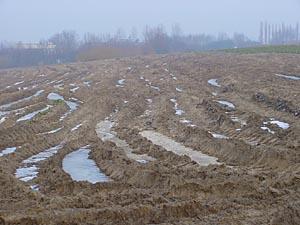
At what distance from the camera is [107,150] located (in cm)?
1321

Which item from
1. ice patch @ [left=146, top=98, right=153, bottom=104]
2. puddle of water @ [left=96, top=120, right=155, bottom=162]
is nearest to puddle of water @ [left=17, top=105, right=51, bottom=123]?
puddle of water @ [left=96, top=120, right=155, bottom=162]

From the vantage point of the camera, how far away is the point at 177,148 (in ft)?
45.3

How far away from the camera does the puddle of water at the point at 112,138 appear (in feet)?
42.1

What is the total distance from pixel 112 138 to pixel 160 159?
12.8ft

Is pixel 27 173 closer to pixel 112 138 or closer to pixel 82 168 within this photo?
pixel 82 168

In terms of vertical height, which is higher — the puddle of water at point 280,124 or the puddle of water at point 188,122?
the puddle of water at point 280,124

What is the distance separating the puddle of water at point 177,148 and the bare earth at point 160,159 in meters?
0.03

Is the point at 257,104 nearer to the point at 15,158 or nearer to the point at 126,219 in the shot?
the point at 15,158

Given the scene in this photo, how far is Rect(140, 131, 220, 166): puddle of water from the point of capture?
12.2m

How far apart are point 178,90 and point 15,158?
1605 cm

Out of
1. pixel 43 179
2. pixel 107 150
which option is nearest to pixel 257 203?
pixel 43 179

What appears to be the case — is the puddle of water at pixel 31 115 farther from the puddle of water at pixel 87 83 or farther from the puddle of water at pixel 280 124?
the puddle of water at pixel 87 83

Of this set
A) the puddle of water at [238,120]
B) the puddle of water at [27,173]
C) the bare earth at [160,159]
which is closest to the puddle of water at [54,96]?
the bare earth at [160,159]

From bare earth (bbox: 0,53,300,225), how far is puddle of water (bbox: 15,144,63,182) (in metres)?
0.03
